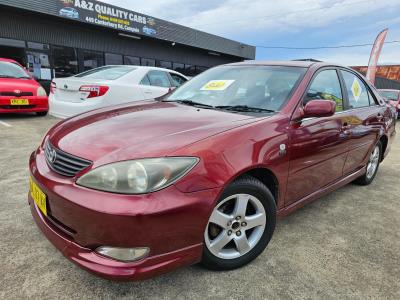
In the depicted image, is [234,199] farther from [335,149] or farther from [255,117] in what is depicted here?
[335,149]

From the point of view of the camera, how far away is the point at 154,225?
1514 millimetres

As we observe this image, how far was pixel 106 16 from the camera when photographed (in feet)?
44.4

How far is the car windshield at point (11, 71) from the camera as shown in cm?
726

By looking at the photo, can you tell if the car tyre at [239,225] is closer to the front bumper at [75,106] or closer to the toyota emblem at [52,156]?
the toyota emblem at [52,156]

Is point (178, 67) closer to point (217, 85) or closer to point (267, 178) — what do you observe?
point (217, 85)

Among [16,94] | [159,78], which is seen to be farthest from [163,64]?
[159,78]

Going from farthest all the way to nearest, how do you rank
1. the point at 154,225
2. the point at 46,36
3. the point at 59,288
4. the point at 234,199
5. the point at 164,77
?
the point at 46,36
the point at 164,77
the point at 234,199
the point at 59,288
the point at 154,225

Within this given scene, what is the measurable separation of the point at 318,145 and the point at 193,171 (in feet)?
4.19

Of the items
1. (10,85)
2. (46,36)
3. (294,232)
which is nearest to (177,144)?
(294,232)

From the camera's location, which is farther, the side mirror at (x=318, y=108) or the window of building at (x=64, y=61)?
the window of building at (x=64, y=61)

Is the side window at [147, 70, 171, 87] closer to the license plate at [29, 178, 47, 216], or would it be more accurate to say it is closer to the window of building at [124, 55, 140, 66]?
the license plate at [29, 178, 47, 216]

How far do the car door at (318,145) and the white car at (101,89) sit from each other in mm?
3159

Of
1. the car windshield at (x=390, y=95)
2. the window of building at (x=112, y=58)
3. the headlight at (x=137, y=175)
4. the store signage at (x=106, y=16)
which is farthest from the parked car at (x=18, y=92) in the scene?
the car windshield at (x=390, y=95)

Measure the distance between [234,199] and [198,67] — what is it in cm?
1984
